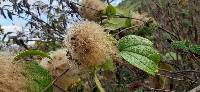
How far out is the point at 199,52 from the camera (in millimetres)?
1789

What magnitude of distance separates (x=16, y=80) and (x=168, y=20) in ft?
7.77

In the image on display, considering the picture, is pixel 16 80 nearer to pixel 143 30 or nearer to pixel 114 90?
pixel 143 30

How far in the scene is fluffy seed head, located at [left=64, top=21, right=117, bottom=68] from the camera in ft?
3.93

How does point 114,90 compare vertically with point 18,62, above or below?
below

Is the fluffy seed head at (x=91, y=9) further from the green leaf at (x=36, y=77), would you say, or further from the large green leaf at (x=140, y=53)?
the green leaf at (x=36, y=77)

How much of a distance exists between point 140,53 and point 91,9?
68 cm

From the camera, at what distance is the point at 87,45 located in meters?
1.20

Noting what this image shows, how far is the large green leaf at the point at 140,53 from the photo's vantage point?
1327 millimetres

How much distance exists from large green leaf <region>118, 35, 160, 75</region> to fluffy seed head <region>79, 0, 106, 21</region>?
23.0 inches

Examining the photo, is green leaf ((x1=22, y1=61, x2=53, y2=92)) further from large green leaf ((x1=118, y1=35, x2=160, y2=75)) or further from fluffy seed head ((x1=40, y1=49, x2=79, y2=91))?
large green leaf ((x1=118, y1=35, x2=160, y2=75))

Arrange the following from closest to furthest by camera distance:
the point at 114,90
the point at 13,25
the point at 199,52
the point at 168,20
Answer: the point at 199,52, the point at 114,90, the point at 168,20, the point at 13,25

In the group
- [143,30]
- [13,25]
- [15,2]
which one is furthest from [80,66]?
[13,25]

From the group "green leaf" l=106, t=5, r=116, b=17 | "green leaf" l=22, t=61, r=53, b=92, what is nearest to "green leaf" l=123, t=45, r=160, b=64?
"green leaf" l=22, t=61, r=53, b=92

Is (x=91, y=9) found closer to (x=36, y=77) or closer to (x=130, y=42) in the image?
(x=130, y=42)
